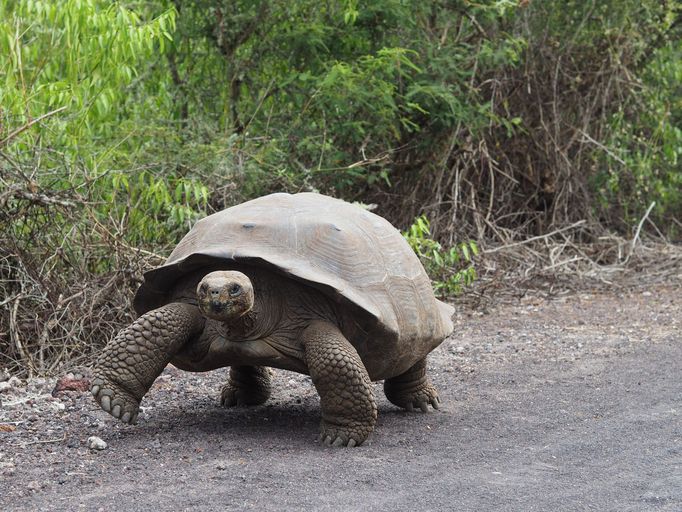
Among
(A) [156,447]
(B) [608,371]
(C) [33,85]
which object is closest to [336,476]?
(A) [156,447]

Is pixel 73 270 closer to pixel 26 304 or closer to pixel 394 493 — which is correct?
pixel 26 304

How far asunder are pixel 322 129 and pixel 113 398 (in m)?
4.65

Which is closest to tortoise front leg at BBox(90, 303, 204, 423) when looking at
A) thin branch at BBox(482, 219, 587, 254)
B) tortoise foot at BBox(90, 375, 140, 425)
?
tortoise foot at BBox(90, 375, 140, 425)

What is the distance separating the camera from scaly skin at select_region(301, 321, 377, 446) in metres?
3.37

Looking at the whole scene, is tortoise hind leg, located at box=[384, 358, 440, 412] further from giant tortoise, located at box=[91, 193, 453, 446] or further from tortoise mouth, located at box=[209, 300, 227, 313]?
tortoise mouth, located at box=[209, 300, 227, 313]

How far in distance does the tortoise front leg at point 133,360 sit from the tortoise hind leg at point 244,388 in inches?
26.8

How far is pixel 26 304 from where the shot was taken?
196 inches

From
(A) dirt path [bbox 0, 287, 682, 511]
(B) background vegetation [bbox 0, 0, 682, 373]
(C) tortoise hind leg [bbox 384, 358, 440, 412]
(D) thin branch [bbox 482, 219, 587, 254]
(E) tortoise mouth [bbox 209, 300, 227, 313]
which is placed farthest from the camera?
(D) thin branch [bbox 482, 219, 587, 254]

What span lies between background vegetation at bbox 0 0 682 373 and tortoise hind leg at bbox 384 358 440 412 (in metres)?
1.69

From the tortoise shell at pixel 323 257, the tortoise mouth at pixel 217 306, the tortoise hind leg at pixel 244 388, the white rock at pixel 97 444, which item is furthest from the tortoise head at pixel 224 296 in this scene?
the tortoise hind leg at pixel 244 388

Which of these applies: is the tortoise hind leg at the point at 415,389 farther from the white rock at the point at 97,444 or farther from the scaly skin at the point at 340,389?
the white rock at the point at 97,444

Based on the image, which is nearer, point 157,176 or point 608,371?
point 608,371

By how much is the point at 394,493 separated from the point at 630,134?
7.72 meters

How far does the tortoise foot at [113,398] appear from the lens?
3426 millimetres
